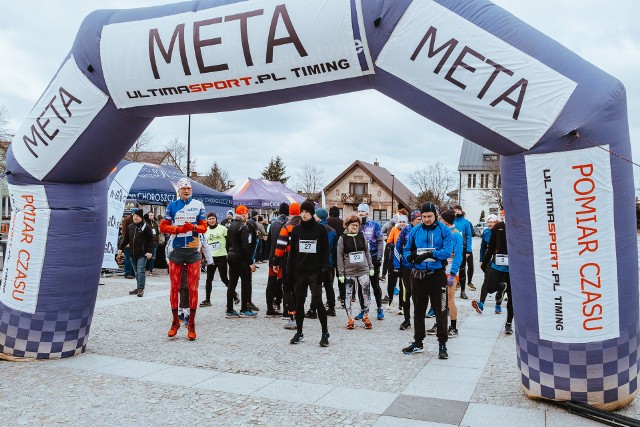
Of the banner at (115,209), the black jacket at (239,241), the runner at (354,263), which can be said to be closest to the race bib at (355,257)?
the runner at (354,263)

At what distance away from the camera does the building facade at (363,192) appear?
68.2m

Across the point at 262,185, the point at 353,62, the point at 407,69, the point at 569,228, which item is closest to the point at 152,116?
the point at 353,62

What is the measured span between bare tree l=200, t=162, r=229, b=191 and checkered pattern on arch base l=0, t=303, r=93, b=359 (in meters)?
56.8

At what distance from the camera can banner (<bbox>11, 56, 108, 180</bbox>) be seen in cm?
605

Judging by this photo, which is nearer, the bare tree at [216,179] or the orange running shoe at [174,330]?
the orange running shoe at [174,330]

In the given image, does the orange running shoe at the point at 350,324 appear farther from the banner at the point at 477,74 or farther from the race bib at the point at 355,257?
the banner at the point at 477,74

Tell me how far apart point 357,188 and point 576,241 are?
6547 centimetres

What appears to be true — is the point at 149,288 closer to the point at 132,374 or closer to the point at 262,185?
the point at 132,374

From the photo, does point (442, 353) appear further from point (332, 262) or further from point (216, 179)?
point (216, 179)

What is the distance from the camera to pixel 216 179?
221 feet

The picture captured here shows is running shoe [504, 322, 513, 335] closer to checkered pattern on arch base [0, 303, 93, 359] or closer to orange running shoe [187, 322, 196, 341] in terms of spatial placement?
orange running shoe [187, 322, 196, 341]

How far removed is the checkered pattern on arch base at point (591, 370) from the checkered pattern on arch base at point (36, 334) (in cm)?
511

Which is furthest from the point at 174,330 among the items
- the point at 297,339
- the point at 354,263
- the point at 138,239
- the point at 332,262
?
the point at 138,239

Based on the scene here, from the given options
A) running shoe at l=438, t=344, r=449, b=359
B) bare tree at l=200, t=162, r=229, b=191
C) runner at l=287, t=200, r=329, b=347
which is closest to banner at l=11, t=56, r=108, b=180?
runner at l=287, t=200, r=329, b=347
